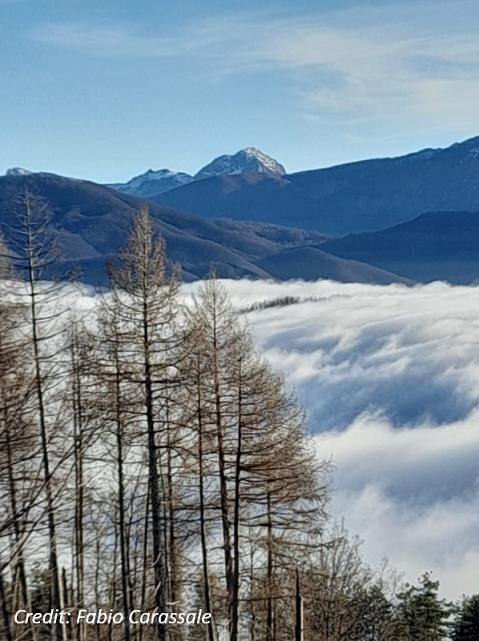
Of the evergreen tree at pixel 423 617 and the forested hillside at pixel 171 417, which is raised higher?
the forested hillside at pixel 171 417

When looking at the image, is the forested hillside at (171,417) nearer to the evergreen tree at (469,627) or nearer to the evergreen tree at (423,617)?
the evergreen tree at (469,627)

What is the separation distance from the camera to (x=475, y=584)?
132m

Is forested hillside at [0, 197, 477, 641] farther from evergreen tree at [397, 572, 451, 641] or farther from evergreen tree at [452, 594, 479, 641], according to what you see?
evergreen tree at [397, 572, 451, 641]

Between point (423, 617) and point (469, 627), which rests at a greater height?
point (423, 617)

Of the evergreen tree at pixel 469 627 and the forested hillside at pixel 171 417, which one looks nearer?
the forested hillside at pixel 171 417

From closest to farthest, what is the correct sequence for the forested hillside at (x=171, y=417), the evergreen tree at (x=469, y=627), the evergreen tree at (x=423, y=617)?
the forested hillside at (x=171, y=417) < the evergreen tree at (x=469, y=627) < the evergreen tree at (x=423, y=617)

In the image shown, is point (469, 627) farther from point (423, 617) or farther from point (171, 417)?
point (171, 417)

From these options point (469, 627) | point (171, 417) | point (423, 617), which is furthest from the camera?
point (423, 617)

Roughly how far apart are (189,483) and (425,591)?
28.1 meters

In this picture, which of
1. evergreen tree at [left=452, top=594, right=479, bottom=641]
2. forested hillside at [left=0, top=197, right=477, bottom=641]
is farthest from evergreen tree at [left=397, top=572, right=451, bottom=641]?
forested hillside at [left=0, top=197, right=477, bottom=641]

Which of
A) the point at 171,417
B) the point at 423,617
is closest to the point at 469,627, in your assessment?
the point at 423,617

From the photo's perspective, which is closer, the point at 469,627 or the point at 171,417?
the point at 171,417

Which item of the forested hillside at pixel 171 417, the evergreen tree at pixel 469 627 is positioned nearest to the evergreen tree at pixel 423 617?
the evergreen tree at pixel 469 627

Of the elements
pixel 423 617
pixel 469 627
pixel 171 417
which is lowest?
pixel 469 627
